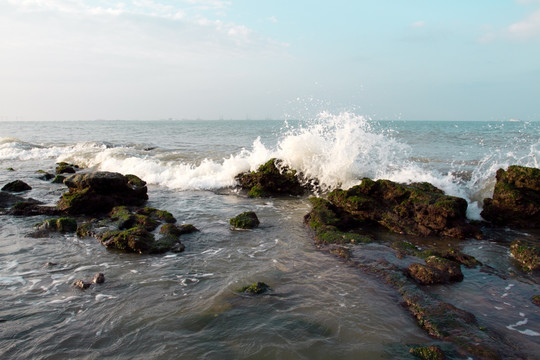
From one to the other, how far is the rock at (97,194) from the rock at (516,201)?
9.98m

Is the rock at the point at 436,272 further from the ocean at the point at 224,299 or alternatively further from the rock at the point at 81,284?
the rock at the point at 81,284

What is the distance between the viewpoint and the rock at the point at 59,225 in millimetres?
8047

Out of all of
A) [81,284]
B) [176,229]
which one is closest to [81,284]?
[81,284]

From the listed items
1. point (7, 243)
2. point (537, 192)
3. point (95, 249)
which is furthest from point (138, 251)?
point (537, 192)

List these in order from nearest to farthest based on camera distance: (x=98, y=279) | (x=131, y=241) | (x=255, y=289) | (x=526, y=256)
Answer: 1. (x=255, y=289)
2. (x=98, y=279)
3. (x=526, y=256)
4. (x=131, y=241)

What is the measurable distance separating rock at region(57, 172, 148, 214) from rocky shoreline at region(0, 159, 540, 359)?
0.08ft

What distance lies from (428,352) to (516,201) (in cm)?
633

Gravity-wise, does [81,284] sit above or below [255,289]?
below

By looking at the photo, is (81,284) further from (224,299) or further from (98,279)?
(224,299)

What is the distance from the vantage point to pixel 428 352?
3656mm

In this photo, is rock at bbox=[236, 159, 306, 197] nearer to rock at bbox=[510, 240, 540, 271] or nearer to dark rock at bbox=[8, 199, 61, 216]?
→ dark rock at bbox=[8, 199, 61, 216]

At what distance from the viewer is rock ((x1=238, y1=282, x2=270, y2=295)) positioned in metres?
5.04

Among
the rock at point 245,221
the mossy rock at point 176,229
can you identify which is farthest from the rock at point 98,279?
the rock at point 245,221

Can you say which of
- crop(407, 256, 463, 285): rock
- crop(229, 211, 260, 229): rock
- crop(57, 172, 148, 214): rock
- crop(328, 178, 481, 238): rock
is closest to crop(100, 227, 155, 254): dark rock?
crop(229, 211, 260, 229): rock
